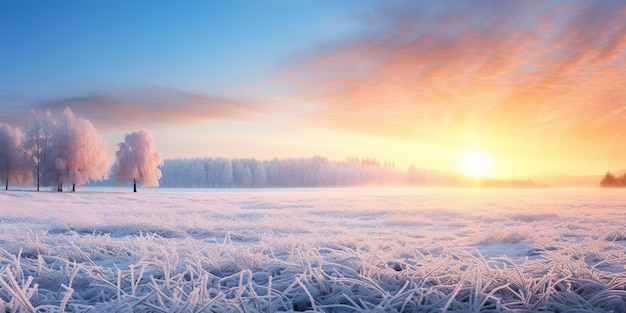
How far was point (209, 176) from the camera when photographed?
11575 centimetres

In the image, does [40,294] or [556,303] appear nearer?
[556,303]

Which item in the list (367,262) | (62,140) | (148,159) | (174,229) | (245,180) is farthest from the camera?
(245,180)

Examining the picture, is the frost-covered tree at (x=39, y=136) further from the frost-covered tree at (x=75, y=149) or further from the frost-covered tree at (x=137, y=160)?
the frost-covered tree at (x=137, y=160)

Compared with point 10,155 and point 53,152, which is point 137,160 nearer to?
point 53,152

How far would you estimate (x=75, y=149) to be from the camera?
39.6 m

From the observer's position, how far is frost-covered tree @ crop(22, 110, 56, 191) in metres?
40.8

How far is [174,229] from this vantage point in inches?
307

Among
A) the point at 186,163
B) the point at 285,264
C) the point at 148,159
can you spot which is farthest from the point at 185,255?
the point at 186,163

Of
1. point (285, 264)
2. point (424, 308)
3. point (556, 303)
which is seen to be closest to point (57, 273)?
point (285, 264)

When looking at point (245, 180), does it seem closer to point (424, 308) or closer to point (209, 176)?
point (209, 176)

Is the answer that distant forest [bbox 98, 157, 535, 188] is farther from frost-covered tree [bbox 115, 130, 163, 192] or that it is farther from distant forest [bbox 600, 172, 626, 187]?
frost-covered tree [bbox 115, 130, 163, 192]

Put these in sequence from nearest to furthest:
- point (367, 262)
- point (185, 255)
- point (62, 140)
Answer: point (367, 262) < point (185, 255) < point (62, 140)

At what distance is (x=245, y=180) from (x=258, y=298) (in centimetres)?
11125

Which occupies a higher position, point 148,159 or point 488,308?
point 148,159
